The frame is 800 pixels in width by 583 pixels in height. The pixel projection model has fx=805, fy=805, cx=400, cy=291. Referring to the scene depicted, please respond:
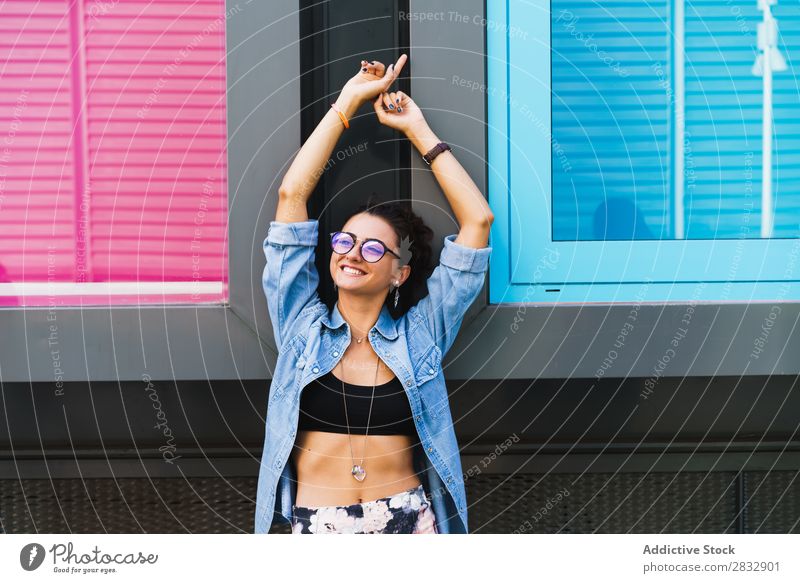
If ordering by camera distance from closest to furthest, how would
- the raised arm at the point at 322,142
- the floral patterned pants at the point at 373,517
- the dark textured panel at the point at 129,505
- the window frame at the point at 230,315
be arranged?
1. the floral patterned pants at the point at 373,517
2. the raised arm at the point at 322,142
3. the window frame at the point at 230,315
4. the dark textured panel at the point at 129,505

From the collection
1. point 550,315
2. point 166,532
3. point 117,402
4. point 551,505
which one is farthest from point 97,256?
point 551,505

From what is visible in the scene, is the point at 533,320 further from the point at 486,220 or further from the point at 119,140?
the point at 119,140

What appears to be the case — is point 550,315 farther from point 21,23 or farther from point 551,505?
point 21,23

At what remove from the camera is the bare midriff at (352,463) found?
179 centimetres

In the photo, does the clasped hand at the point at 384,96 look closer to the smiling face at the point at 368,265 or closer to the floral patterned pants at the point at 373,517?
the smiling face at the point at 368,265

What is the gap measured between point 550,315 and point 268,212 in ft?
2.51

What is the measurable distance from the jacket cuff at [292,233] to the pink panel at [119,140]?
0.32 metres

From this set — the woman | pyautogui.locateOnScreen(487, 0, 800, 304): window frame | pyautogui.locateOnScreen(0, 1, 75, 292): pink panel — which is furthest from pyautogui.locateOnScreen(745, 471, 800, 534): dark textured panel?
pyautogui.locateOnScreen(0, 1, 75, 292): pink panel

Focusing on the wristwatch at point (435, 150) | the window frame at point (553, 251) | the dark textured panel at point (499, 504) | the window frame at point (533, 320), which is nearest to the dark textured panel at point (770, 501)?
the dark textured panel at point (499, 504)

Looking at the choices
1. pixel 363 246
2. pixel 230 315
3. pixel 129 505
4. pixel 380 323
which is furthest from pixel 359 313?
pixel 129 505

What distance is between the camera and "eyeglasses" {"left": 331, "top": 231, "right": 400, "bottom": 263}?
5.86ft

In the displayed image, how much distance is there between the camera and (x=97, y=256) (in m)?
2.13

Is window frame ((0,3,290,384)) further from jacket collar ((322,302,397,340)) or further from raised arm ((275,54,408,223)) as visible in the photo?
jacket collar ((322,302,397,340))

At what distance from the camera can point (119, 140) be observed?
2127 millimetres
